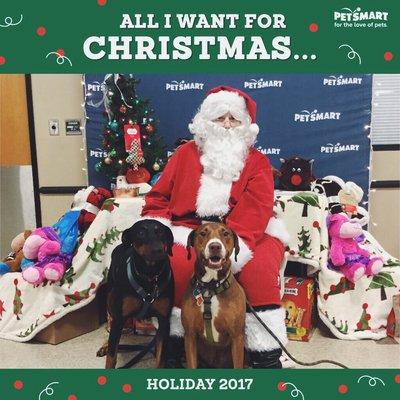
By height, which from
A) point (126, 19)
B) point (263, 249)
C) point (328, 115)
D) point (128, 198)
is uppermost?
point (126, 19)

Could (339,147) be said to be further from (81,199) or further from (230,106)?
(81,199)

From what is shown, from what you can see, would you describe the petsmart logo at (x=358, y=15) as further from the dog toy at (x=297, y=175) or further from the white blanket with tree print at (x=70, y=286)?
the white blanket with tree print at (x=70, y=286)

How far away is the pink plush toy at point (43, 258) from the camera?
2.58m

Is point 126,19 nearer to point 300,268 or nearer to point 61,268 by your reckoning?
point 61,268

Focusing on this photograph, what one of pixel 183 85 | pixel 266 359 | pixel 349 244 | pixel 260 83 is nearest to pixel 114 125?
pixel 183 85

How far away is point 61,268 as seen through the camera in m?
2.61

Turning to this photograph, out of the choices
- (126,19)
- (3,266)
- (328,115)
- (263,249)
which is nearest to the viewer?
(126,19)

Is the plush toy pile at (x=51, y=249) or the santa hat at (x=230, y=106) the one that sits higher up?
the santa hat at (x=230, y=106)

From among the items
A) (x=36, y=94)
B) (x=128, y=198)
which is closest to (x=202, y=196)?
(x=128, y=198)

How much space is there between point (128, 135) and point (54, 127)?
3.42 feet

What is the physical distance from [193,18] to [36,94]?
7.87 ft

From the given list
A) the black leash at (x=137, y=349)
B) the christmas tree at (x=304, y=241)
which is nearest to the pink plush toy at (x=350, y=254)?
the christmas tree at (x=304, y=241)

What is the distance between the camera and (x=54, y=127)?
152 inches
